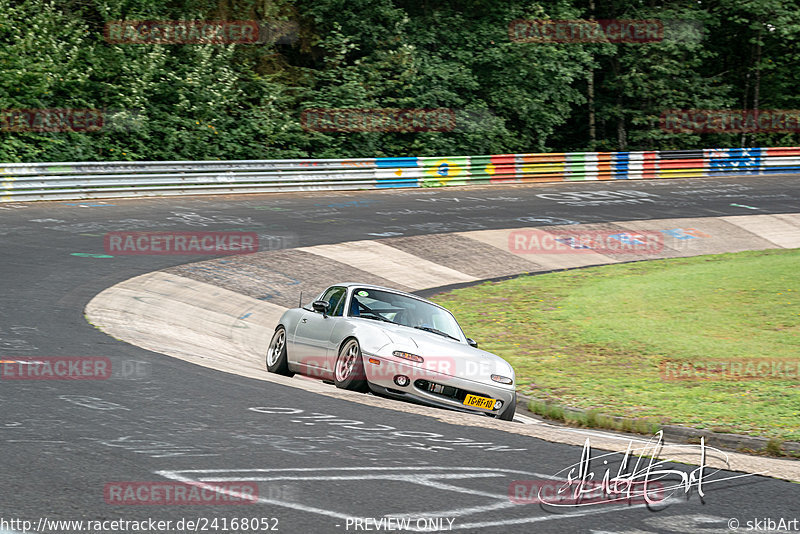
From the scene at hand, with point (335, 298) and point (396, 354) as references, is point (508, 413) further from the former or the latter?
point (335, 298)

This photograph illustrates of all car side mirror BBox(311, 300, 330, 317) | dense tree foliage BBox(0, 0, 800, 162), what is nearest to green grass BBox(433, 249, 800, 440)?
car side mirror BBox(311, 300, 330, 317)

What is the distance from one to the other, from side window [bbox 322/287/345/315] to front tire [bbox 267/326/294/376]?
74 centimetres

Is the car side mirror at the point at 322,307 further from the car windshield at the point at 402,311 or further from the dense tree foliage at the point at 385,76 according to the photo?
Answer: the dense tree foliage at the point at 385,76

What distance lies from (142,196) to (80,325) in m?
16.2

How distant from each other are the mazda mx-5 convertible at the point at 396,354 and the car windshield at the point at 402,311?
12 mm

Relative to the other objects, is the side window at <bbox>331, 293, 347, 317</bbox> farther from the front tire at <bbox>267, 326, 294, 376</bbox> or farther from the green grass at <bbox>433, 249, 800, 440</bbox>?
the green grass at <bbox>433, 249, 800, 440</bbox>

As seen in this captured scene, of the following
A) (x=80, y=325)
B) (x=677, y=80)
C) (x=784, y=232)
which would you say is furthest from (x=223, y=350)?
(x=677, y=80)

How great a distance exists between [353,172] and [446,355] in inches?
890

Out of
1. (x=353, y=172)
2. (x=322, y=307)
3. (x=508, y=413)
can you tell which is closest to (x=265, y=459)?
(x=508, y=413)

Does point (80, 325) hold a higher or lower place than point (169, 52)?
lower

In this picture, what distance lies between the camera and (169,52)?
3362 cm

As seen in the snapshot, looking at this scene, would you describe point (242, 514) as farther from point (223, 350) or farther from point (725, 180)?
point (725, 180)

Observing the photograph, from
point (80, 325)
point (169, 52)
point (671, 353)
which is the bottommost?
point (671, 353)

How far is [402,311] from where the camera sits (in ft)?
36.1
